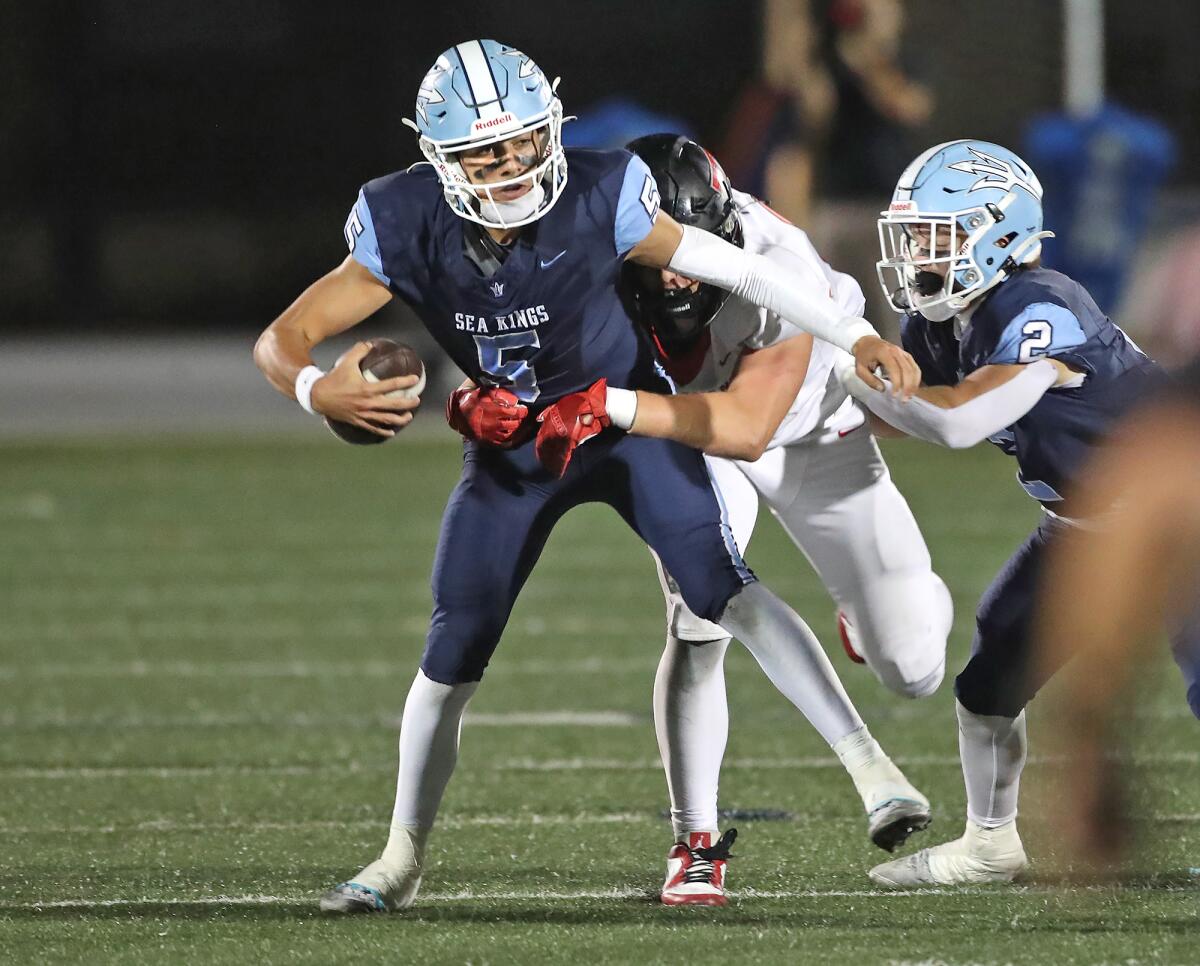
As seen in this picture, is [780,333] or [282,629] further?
[282,629]

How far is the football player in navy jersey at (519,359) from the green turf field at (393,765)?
266 millimetres

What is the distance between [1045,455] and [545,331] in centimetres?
88

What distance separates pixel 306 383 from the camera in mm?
3752

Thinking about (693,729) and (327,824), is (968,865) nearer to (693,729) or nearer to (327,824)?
(693,729)

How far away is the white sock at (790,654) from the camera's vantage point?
3.81 meters

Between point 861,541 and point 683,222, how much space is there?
83cm

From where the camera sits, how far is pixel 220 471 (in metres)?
10.9

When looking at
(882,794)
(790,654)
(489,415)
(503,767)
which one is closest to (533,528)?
(489,415)

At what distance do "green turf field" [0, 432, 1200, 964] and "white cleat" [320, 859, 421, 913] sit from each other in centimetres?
7

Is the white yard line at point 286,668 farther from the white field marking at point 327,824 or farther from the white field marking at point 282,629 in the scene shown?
the white field marking at point 327,824

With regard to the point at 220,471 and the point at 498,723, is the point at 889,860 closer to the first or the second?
the point at 498,723

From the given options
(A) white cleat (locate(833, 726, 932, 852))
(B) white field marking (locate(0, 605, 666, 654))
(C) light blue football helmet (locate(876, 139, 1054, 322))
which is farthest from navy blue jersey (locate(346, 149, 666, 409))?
(B) white field marking (locate(0, 605, 666, 654))

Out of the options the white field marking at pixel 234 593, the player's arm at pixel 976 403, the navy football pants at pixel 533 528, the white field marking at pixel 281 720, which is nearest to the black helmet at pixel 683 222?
the navy football pants at pixel 533 528

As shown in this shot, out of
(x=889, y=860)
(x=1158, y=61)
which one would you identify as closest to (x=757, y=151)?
(x=1158, y=61)
